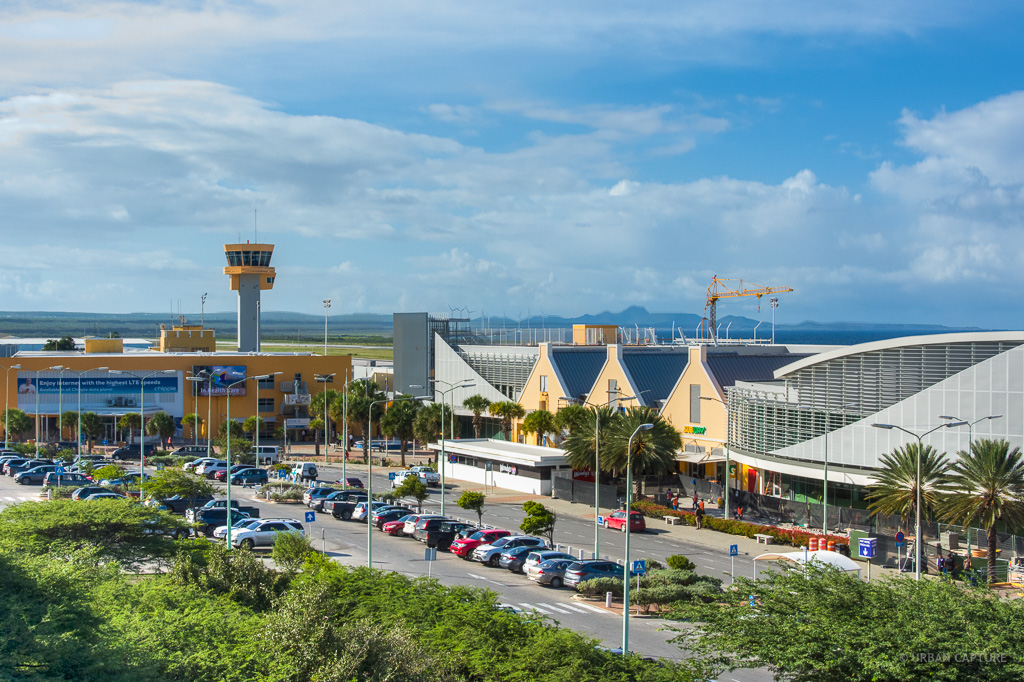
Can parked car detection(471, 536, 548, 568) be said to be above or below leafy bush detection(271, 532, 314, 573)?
→ below

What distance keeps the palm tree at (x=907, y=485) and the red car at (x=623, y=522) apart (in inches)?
541

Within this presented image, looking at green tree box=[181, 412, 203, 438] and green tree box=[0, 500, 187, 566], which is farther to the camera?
green tree box=[181, 412, 203, 438]

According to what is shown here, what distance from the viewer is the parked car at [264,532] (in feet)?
164

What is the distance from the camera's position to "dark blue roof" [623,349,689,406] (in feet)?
275

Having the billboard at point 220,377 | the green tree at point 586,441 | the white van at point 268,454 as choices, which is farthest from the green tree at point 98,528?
the billboard at point 220,377

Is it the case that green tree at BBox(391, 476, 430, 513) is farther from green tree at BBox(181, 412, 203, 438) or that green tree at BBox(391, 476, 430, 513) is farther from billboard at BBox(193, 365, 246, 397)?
billboard at BBox(193, 365, 246, 397)

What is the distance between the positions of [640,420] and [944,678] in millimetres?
42391

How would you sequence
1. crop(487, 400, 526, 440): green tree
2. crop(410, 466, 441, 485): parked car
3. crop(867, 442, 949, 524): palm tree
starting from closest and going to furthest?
crop(867, 442, 949, 524): palm tree, crop(410, 466, 441, 485): parked car, crop(487, 400, 526, 440): green tree

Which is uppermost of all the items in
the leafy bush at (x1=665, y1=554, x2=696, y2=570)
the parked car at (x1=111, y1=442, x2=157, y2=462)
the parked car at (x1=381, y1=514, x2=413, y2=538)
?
the leafy bush at (x1=665, y1=554, x2=696, y2=570)

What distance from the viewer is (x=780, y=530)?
54531 millimetres

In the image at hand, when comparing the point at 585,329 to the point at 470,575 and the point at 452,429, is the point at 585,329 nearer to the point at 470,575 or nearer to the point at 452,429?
the point at 452,429

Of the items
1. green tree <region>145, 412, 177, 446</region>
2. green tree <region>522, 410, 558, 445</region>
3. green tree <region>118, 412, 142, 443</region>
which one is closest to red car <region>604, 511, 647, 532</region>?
green tree <region>522, 410, 558, 445</region>

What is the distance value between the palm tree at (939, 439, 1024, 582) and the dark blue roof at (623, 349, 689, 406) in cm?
3705

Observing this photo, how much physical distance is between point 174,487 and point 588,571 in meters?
27.4
